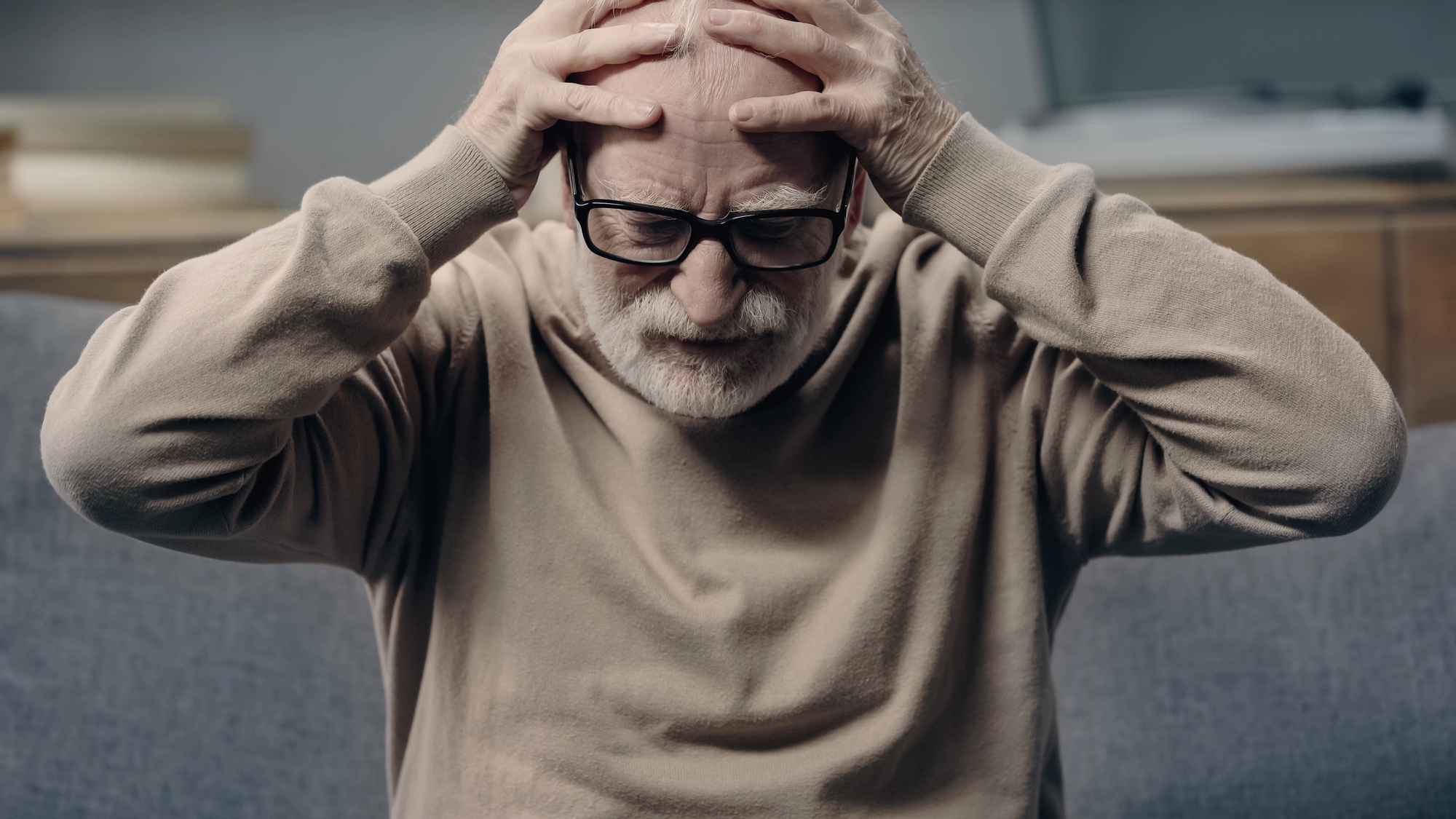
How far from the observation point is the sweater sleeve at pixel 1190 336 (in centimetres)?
83

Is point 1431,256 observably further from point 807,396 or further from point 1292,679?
point 807,396

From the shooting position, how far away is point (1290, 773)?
4.75 ft

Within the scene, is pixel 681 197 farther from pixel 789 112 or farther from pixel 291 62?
pixel 291 62

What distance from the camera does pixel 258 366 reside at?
79cm

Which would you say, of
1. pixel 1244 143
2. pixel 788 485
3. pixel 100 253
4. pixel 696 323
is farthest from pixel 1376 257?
pixel 100 253

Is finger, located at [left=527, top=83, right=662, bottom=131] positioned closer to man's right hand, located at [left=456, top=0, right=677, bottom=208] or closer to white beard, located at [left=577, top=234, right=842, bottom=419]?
man's right hand, located at [left=456, top=0, right=677, bottom=208]

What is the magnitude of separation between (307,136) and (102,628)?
3.87 feet

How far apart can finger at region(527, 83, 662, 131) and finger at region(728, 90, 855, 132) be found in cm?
7

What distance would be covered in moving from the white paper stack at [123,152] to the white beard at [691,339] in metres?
1.36

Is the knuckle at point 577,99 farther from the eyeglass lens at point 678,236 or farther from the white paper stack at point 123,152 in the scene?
the white paper stack at point 123,152

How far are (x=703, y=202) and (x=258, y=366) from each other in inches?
14.1

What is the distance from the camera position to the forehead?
868mm

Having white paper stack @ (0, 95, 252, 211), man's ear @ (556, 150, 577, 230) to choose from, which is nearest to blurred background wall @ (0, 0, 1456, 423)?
white paper stack @ (0, 95, 252, 211)

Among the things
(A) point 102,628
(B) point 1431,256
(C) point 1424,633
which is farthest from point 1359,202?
(A) point 102,628
